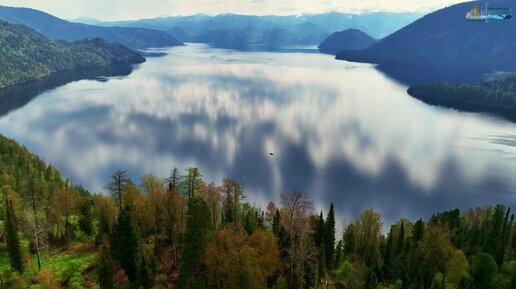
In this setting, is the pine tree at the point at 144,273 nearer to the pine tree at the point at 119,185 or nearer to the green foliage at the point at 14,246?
the pine tree at the point at 119,185

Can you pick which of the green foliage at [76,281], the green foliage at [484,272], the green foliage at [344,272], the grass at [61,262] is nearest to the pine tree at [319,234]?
the green foliage at [344,272]

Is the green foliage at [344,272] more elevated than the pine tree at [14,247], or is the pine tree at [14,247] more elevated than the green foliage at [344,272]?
the pine tree at [14,247]

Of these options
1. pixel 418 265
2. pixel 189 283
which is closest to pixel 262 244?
pixel 189 283

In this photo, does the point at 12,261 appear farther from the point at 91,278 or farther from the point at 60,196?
the point at 60,196

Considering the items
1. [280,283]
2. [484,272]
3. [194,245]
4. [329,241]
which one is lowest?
[484,272]

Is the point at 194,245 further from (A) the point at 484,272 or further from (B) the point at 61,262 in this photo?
(A) the point at 484,272

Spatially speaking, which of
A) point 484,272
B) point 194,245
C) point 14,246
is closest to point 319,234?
point 194,245
